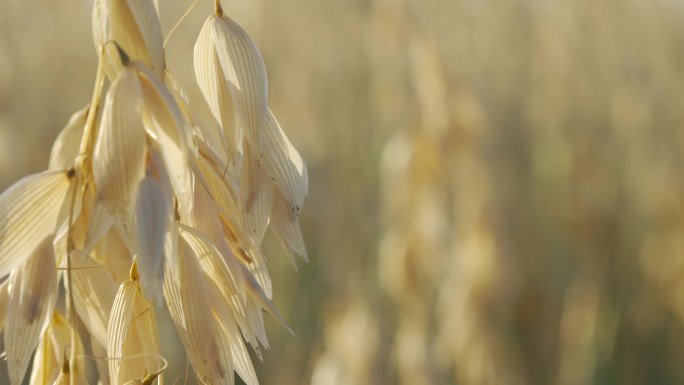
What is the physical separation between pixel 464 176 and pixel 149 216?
Result: 1.17m

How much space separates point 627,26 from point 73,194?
215 cm

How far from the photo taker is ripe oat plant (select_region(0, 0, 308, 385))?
374mm

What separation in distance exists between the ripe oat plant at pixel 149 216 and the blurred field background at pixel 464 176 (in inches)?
29.8

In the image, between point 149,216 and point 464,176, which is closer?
point 149,216

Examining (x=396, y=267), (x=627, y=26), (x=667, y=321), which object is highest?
(x=627, y=26)

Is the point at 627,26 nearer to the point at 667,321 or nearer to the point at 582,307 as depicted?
the point at 667,321

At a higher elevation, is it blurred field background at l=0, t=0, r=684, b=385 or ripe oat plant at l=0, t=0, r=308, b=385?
ripe oat plant at l=0, t=0, r=308, b=385

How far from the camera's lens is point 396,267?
55.6 inches

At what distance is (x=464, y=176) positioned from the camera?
4.91 feet

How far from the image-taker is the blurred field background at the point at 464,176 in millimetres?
1444

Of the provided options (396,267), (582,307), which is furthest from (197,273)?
(582,307)

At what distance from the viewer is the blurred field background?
1444 mm

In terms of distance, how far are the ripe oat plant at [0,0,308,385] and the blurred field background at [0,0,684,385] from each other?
757mm

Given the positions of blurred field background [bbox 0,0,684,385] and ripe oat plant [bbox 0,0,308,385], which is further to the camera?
blurred field background [bbox 0,0,684,385]
